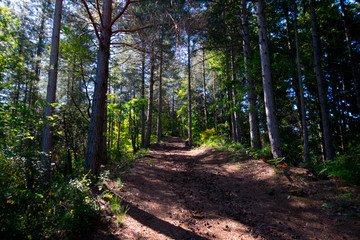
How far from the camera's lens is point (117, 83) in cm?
1162

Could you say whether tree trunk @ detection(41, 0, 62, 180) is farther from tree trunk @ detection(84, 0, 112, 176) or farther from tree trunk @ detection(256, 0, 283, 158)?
tree trunk @ detection(256, 0, 283, 158)

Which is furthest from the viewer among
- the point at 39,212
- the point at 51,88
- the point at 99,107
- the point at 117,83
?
the point at 117,83

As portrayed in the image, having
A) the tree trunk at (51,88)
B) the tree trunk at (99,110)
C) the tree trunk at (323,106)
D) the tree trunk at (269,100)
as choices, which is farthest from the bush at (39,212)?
the tree trunk at (323,106)

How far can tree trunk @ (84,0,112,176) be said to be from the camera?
5.02m

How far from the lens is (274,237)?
9.82 feet

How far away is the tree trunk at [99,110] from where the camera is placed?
16.5ft

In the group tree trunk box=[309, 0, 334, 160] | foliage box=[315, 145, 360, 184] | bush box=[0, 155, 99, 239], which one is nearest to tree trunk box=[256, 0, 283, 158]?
foliage box=[315, 145, 360, 184]

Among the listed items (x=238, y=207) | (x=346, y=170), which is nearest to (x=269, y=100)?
(x=346, y=170)

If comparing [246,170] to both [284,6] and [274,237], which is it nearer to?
[274,237]

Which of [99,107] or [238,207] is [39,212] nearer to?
[99,107]

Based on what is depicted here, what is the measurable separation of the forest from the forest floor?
0.24 metres

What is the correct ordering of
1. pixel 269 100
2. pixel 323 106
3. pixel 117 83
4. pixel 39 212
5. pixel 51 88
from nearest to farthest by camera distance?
pixel 39 212
pixel 269 100
pixel 51 88
pixel 323 106
pixel 117 83

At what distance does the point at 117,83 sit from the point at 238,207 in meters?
10.4

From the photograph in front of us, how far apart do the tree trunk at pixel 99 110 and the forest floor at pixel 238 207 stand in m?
0.89
